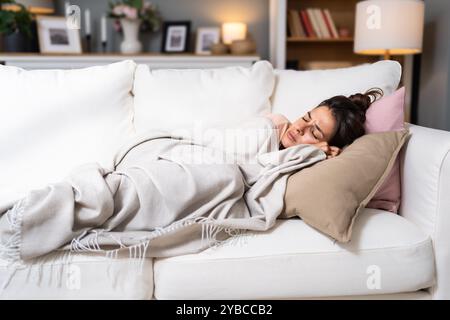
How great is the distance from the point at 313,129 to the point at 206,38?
2386 mm

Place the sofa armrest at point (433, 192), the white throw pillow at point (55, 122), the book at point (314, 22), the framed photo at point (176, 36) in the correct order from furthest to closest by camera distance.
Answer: the framed photo at point (176, 36)
the book at point (314, 22)
the white throw pillow at point (55, 122)
the sofa armrest at point (433, 192)

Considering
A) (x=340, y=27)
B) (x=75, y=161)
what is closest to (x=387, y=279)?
(x=75, y=161)

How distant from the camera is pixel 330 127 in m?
1.52

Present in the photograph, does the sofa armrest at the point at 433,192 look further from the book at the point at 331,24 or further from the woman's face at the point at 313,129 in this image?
the book at the point at 331,24

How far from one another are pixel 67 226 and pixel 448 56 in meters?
2.64

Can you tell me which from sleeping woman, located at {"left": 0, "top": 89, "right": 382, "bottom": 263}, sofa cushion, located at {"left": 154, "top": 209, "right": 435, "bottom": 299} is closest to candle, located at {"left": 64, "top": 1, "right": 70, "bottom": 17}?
sleeping woman, located at {"left": 0, "top": 89, "right": 382, "bottom": 263}

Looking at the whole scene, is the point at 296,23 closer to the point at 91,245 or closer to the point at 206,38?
the point at 206,38

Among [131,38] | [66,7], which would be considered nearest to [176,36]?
[131,38]

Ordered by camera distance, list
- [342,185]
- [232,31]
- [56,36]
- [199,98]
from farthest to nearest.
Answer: [232,31]
[56,36]
[199,98]
[342,185]

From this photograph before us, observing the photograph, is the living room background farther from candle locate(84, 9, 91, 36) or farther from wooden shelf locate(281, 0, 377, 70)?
wooden shelf locate(281, 0, 377, 70)

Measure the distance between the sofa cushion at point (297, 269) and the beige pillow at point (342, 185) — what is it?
6 centimetres

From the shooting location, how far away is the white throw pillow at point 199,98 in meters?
1.72

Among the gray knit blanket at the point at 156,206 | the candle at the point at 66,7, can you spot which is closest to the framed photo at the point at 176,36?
the candle at the point at 66,7

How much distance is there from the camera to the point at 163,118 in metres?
1.74
